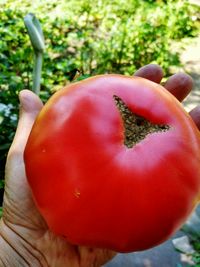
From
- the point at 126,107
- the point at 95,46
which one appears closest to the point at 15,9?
the point at 95,46

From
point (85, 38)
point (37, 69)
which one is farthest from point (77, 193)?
point (85, 38)

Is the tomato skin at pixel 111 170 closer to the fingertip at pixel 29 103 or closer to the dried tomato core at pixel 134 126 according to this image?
the dried tomato core at pixel 134 126

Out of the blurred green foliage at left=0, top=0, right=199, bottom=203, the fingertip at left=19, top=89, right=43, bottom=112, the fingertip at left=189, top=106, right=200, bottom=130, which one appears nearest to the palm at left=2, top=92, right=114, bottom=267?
the fingertip at left=19, top=89, right=43, bottom=112

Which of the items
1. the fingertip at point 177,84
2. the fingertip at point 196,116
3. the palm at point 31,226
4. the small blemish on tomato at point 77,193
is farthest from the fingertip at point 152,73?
the small blemish on tomato at point 77,193

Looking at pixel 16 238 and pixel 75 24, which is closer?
pixel 16 238

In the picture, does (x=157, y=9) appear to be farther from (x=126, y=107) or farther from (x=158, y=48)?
(x=126, y=107)

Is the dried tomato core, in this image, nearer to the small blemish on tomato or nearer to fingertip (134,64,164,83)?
the small blemish on tomato

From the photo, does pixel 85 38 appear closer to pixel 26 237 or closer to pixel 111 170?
pixel 26 237
